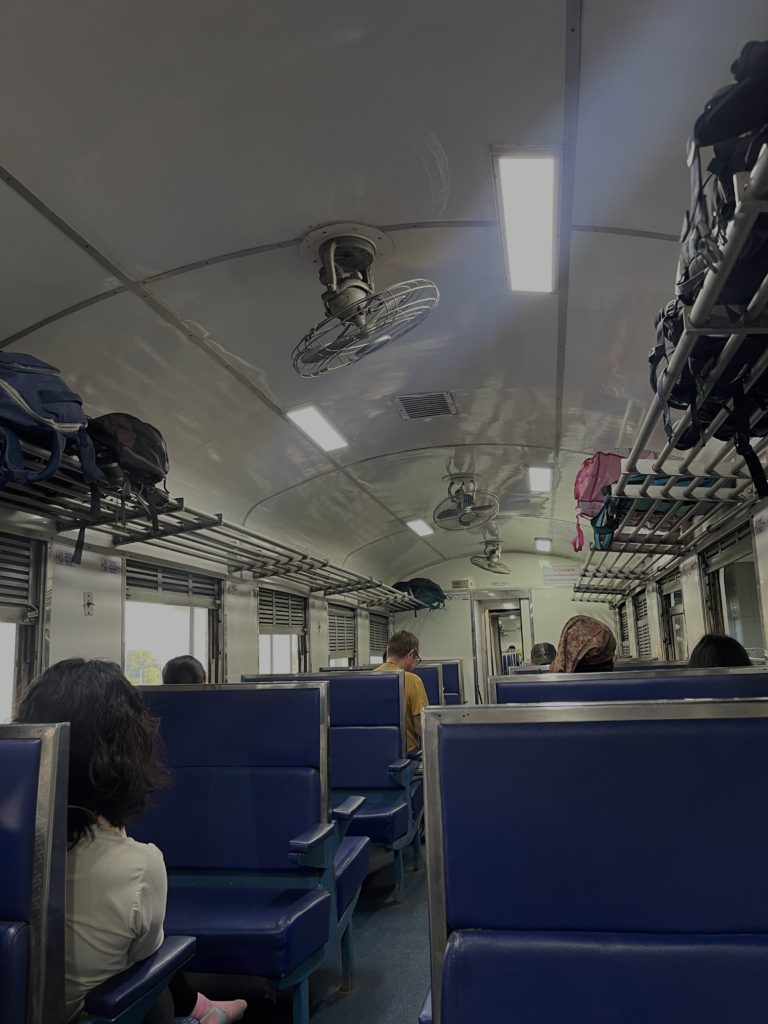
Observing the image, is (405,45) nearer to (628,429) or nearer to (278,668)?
(628,429)

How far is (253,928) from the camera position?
2.48 meters

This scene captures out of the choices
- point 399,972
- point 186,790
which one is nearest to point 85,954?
point 186,790

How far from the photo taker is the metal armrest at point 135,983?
156 centimetres

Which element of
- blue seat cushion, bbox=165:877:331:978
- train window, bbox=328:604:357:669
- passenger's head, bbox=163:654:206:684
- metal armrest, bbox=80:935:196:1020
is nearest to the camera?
metal armrest, bbox=80:935:196:1020

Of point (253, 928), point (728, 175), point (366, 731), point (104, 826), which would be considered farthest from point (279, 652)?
point (728, 175)

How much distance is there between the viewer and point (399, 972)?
340 centimetres

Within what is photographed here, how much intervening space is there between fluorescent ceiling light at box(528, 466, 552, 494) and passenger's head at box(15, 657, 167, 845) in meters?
5.79

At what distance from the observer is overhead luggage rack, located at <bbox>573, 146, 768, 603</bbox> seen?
4.68 ft

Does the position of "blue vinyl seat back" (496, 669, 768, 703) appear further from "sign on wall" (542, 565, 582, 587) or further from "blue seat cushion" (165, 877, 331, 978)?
"sign on wall" (542, 565, 582, 587)

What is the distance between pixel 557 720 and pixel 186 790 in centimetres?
209

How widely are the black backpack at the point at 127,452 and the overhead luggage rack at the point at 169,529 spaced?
0.13 metres

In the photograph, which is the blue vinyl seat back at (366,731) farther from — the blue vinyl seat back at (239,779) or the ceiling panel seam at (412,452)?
the ceiling panel seam at (412,452)

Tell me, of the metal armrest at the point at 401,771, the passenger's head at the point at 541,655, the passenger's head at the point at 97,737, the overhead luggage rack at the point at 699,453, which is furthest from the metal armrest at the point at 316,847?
the passenger's head at the point at 541,655

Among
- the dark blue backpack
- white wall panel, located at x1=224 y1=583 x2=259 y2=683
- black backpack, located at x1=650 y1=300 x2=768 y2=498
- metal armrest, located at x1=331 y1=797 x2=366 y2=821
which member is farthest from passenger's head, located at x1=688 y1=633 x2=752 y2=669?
white wall panel, located at x1=224 y1=583 x2=259 y2=683
